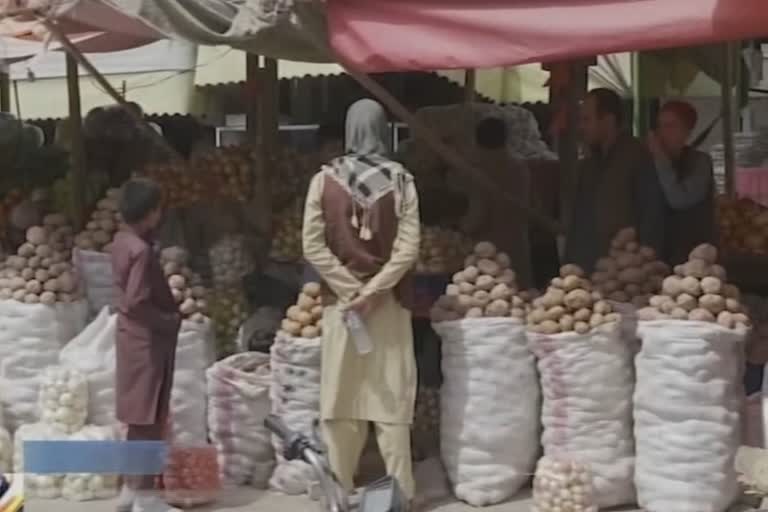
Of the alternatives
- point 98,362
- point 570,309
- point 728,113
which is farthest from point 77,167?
point 728,113

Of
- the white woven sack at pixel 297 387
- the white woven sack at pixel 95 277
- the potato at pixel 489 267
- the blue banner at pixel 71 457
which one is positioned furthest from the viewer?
the white woven sack at pixel 95 277

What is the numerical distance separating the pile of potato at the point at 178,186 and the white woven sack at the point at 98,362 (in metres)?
1.19

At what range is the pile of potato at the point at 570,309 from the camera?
5797mm

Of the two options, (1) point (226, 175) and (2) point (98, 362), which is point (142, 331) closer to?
(2) point (98, 362)

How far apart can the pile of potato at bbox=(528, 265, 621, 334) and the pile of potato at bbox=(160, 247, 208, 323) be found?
1.70 m

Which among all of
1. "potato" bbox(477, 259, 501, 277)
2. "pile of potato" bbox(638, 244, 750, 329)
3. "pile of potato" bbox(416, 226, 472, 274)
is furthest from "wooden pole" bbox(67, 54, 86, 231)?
"pile of potato" bbox(638, 244, 750, 329)

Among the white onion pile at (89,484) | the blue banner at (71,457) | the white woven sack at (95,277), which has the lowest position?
the white onion pile at (89,484)

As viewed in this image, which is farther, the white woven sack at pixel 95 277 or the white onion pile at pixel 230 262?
the white onion pile at pixel 230 262

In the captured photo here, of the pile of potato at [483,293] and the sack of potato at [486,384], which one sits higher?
the pile of potato at [483,293]

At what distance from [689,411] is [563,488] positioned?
23.9 inches

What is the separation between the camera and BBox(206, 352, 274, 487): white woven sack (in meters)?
6.43

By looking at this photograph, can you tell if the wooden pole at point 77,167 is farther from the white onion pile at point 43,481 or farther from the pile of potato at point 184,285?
the white onion pile at point 43,481

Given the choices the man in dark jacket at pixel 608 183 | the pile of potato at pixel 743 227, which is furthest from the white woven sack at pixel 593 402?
the pile of potato at pixel 743 227

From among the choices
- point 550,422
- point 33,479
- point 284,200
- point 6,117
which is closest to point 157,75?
point 6,117
